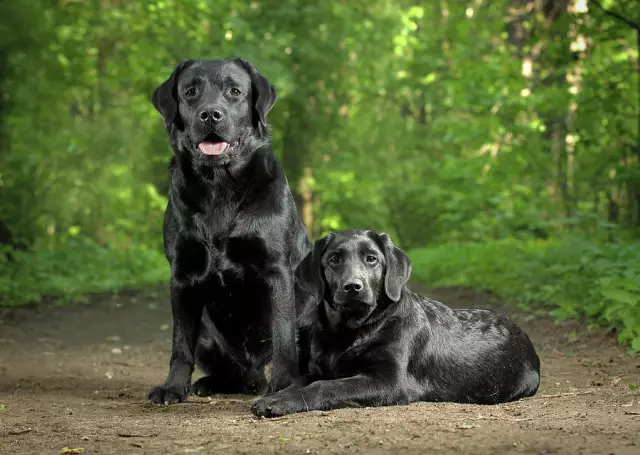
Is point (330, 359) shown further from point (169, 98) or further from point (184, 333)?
point (169, 98)

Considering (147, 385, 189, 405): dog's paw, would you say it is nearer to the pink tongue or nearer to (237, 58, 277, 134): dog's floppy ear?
the pink tongue

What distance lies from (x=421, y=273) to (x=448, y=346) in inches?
362

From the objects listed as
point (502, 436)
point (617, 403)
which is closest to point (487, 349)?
point (617, 403)

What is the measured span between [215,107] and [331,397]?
6.29 feet

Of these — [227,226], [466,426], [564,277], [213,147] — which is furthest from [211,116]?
[564,277]

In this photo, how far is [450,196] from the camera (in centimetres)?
1914

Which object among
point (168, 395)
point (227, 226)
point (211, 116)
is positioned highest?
point (211, 116)

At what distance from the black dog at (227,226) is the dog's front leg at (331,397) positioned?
643 millimetres

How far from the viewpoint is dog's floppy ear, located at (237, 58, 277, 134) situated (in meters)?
5.50

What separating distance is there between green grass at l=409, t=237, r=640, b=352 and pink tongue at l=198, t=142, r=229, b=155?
145 inches

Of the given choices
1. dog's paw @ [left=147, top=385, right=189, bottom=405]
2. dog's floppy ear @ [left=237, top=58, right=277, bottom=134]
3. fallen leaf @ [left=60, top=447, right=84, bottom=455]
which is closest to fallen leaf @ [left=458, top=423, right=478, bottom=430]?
fallen leaf @ [left=60, top=447, right=84, bottom=455]

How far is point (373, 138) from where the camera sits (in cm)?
2044

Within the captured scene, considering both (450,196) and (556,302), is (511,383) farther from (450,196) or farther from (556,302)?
(450,196)

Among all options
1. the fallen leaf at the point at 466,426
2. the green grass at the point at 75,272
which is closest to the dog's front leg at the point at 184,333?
the fallen leaf at the point at 466,426
